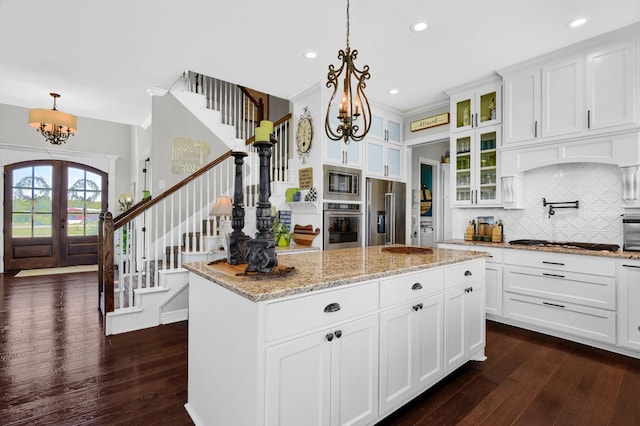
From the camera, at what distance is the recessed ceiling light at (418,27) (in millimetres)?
2772

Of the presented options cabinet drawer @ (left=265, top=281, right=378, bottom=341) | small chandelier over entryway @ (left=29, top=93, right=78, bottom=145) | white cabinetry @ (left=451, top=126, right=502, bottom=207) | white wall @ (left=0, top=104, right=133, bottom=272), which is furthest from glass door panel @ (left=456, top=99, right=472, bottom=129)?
white wall @ (left=0, top=104, right=133, bottom=272)

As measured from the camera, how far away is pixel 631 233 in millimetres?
2869

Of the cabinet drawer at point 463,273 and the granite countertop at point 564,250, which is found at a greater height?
the granite countertop at point 564,250

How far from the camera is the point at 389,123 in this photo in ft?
16.2

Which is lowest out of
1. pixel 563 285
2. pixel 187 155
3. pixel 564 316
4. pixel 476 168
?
pixel 564 316

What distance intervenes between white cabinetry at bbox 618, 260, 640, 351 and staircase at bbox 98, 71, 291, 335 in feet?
12.2

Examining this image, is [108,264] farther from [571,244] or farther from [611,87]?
[611,87]

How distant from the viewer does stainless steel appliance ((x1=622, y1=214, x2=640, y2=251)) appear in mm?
2838

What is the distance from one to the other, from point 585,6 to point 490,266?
253 cm

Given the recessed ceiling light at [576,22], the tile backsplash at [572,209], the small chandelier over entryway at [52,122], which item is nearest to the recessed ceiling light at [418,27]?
the recessed ceiling light at [576,22]

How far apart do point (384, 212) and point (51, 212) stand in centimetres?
711

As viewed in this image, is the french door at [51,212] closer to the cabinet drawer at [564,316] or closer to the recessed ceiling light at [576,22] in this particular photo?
the cabinet drawer at [564,316]

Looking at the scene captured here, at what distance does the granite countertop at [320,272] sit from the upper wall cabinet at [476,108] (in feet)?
7.41

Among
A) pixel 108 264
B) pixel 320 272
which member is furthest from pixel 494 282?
pixel 108 264
